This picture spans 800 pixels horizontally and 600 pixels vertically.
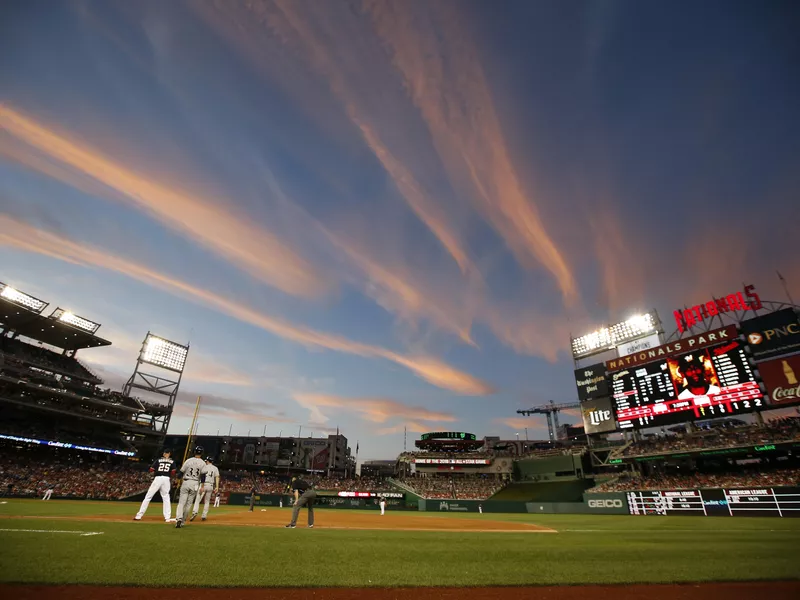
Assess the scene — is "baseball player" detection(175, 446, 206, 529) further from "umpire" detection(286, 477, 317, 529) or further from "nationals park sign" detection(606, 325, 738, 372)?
"nationals park sign" detection(606, 325, 738, 372)

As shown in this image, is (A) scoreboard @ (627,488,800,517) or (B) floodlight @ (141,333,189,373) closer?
(A) scoreboard @ (627,488,800,517)

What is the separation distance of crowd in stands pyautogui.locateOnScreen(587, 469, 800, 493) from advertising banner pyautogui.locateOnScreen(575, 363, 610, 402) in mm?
9387

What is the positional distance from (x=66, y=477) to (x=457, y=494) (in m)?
46.3

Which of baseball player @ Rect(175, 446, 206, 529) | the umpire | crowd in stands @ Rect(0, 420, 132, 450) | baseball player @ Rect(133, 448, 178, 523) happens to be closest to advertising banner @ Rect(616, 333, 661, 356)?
the umpire

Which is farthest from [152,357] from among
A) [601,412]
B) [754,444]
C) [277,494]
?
[754,444]

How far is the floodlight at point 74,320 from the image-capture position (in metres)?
47.7

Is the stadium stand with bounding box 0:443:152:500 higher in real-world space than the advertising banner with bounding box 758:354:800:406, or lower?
lower

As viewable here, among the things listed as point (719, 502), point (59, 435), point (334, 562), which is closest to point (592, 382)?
point (719, 502)

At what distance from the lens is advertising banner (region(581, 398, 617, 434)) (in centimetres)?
4369

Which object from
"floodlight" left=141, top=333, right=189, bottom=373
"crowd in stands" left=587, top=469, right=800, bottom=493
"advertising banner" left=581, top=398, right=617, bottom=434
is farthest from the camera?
"floodlight" left=141, top=333, right=189, bottom=373

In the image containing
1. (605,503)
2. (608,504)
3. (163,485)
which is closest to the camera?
(163,485)

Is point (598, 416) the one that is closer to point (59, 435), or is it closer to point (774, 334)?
point (774, 334)

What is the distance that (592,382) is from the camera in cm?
4691

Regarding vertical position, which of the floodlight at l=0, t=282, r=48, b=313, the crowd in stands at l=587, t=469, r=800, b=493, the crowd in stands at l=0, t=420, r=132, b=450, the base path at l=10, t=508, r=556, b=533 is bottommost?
the base path at l=10, t=508, r=556, b=533
